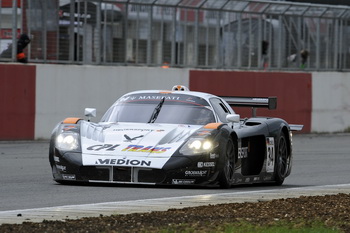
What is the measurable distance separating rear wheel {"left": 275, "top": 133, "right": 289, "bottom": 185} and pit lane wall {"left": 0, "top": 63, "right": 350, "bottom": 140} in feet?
26.6

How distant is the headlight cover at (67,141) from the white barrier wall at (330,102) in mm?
15904

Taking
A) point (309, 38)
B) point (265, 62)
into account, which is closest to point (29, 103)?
point (265, 62)

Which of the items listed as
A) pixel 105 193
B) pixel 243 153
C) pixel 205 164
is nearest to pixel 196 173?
pixel 205 164

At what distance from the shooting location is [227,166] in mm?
11570

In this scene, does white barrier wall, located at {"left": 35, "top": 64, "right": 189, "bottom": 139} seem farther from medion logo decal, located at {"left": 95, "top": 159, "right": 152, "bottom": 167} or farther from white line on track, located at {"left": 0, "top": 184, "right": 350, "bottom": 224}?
white line on track, located at {"left": 0, "top": 184, "right": 350, "bottom": 224}

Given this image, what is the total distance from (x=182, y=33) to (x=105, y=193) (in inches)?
608

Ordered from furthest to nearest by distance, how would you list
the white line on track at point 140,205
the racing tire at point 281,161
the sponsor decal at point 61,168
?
1. the racing tire at point 281,161
2. the sponsor decal at point 61,168
3. the white line on track at point 140,205

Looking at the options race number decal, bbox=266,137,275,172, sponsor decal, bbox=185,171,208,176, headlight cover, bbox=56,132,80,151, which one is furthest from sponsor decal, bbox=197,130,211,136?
race number decal, bbox=266,137,275,172

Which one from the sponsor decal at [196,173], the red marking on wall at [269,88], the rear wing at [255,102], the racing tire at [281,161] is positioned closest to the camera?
the sponsor decal at [196,173]

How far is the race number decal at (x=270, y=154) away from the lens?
1282cm

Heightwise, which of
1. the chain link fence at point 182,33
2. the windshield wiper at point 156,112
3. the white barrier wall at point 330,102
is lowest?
the white barrier wall at point 330,102

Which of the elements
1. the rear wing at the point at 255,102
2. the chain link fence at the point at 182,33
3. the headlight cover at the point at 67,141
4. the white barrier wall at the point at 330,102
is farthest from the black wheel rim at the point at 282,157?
the white barrier wall at the point at 330,102

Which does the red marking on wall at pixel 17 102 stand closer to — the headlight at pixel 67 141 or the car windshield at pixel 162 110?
the car windshield at pixel 162 110

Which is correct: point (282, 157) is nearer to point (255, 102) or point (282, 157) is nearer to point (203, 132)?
point (255, 102)
